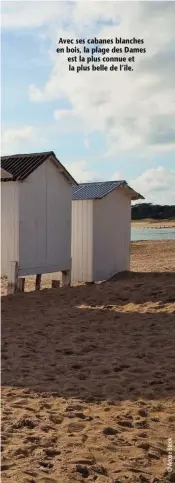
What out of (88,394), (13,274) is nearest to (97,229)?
(13,274)

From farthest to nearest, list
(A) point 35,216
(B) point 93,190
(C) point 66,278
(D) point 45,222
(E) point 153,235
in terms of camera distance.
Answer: (E) point 153,235 < (B) point 93,190 < (C) point 66,278 < (D) point 45,222 < (A) point 35,216

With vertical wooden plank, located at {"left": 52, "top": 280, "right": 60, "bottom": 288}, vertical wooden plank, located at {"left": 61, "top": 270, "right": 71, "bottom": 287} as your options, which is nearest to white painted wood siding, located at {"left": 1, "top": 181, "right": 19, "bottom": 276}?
vertical wooden plank, located at {"left": 61, "top": 270, "right": 71, "bottom": 287}

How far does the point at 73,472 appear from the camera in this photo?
4051 mm

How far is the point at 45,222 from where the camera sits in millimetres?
14891

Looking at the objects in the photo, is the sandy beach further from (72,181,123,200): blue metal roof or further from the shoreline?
the shoreline

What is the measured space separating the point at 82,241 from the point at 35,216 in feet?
9.63

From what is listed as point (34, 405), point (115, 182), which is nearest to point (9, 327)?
point (34, 405)

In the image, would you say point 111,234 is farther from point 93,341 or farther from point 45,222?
point 93,341

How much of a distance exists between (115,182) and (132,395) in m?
12.4

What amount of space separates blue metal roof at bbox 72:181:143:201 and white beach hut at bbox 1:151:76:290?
1284 millimetres

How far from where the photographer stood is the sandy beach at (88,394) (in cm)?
421

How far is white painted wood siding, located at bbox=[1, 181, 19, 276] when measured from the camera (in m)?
13.8

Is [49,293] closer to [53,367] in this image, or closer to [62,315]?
[62,315]

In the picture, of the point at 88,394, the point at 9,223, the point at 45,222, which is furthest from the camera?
the point at 45,222
